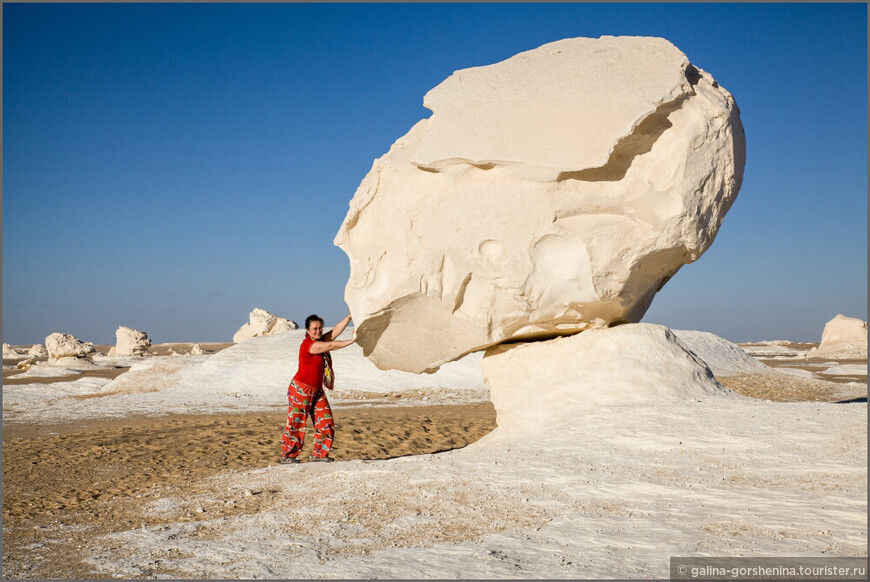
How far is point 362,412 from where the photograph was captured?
43.0 ft

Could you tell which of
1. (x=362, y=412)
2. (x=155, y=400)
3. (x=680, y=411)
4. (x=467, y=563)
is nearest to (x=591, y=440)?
(x=680, y=411)

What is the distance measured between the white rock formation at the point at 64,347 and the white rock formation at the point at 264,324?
6.26 m

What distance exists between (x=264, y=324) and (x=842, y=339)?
2680 centimetres

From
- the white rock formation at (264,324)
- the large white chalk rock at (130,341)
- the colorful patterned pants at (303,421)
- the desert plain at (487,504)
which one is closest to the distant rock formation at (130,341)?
the large white chalk rock at (130,341)

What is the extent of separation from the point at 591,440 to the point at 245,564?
282cm

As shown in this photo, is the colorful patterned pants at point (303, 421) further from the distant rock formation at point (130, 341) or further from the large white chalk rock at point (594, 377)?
the distant rock formation at point (130, 341)

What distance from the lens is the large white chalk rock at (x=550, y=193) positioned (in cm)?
593

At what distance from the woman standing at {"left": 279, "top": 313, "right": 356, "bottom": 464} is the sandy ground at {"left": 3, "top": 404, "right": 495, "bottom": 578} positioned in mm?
778

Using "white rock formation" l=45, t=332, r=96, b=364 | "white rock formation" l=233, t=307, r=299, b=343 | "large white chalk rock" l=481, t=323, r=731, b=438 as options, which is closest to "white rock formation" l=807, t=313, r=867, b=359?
"white rock formation" l=233, t=307, r=299, b=343

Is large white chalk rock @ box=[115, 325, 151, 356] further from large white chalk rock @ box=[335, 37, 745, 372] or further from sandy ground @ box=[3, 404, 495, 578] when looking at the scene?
large white chalk rock @ box=[335, 37, 745, 372]

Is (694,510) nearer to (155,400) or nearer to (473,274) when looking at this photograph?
(473,274)

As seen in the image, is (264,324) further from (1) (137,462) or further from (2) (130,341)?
(1) (137,462)

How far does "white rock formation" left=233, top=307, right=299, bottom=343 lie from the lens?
30141 mm

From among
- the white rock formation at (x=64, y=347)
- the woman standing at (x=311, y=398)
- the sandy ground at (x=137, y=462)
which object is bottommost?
the sandy ground at (x=137, y=462)
